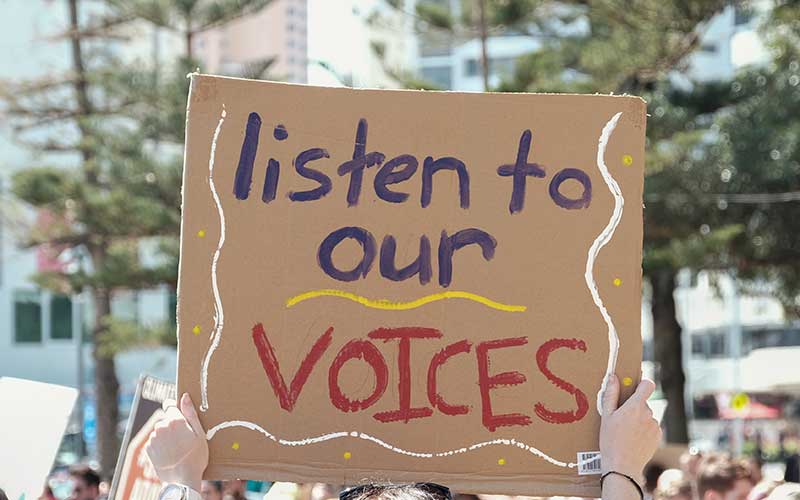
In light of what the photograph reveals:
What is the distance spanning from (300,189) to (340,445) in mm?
539

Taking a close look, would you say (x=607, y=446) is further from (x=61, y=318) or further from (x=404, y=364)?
(x=61, y=318)

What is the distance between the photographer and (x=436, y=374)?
9.22 feet

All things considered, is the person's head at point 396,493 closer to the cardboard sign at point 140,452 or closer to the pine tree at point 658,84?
the cardboard sign at point 140,452

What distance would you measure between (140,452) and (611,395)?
220 cm

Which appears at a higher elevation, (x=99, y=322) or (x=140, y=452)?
(x=99, y=322)

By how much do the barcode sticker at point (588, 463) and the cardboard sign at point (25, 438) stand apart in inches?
68.5

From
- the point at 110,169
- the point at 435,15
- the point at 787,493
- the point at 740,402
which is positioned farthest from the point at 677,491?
the point at 740,402

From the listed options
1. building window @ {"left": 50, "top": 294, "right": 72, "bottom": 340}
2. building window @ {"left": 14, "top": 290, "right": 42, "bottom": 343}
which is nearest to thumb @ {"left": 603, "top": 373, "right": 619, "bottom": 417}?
building window @ {"left": 14, "top": 290, "right": 42, "bottom": 343}

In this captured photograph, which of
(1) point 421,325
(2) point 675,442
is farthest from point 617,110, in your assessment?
(2) point 675,442

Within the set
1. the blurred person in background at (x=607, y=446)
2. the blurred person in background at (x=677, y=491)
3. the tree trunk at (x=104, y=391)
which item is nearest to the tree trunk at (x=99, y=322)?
the tree trunk at (x=104, y=391)

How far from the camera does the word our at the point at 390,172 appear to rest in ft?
9.41

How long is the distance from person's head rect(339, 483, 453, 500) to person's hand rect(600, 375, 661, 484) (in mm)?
474

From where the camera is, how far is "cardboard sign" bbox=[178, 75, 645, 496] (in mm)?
2781

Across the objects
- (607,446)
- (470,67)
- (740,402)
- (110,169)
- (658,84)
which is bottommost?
(740,402)
